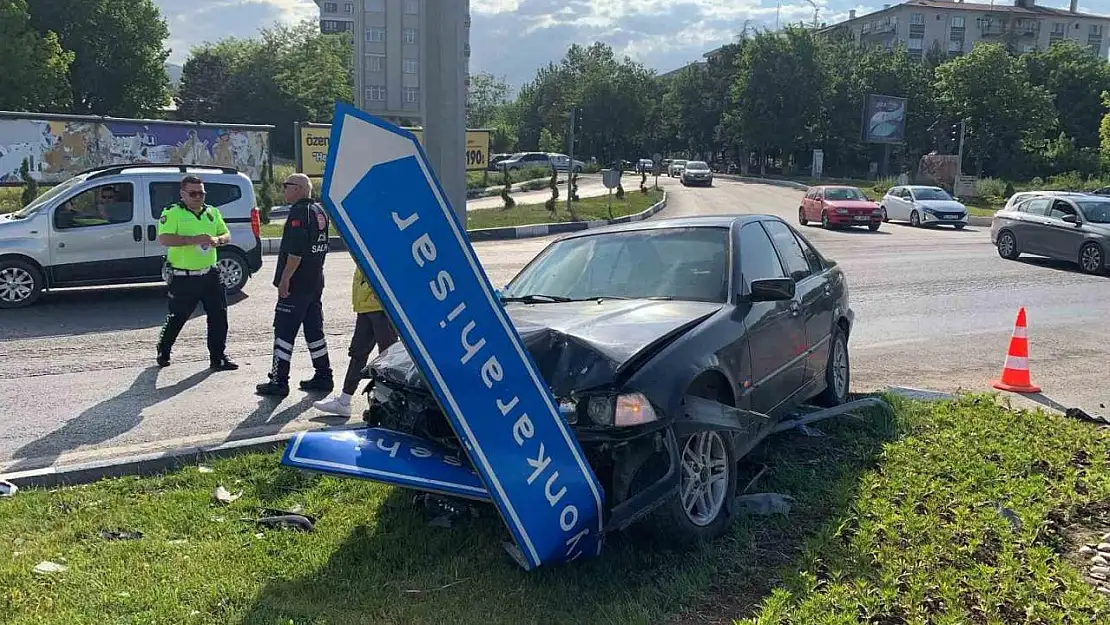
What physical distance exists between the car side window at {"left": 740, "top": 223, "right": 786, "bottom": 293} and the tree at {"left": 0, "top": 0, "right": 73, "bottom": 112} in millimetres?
54751

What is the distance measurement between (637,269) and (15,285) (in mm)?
8934

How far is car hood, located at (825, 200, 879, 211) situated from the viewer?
1072 inches

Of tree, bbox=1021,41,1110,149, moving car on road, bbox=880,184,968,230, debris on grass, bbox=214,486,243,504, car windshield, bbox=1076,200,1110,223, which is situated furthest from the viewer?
tree, bbox=1021,41,1110,149

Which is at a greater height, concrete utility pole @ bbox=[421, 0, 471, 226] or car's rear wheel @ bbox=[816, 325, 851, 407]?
concrete utility pole @ bbox=[421, 0, 471, 226]

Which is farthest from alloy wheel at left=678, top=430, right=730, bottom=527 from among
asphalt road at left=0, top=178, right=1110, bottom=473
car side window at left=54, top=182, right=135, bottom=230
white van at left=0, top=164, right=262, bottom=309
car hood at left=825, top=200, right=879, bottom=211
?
car hood at left=825, top=200, right=879, bottom=211

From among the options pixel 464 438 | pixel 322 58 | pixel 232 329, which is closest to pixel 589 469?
pixel 464 438

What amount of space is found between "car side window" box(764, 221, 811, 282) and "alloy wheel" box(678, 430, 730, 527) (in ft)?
6.80

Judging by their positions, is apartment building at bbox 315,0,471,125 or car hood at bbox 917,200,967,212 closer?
car hood at bbox 917,200,967,212

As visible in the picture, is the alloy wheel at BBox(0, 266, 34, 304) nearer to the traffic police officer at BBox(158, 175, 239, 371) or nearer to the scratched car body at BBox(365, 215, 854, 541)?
→ the traffic police officer at BBox(158, 175, 239, 371)

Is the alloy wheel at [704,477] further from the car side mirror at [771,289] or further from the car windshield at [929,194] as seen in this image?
the car windshield at [929,194]

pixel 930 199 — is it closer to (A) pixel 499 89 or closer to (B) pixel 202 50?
(B) pixel 202 50

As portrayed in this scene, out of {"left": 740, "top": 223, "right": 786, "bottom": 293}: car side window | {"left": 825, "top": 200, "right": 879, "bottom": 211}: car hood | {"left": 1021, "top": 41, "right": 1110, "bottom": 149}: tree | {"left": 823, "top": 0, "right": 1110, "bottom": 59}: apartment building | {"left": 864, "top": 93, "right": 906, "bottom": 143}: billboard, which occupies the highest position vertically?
{"left": 823, "top": 0, "right": 1110, "bottom": 59}: apartment building

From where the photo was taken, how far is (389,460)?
145 inches

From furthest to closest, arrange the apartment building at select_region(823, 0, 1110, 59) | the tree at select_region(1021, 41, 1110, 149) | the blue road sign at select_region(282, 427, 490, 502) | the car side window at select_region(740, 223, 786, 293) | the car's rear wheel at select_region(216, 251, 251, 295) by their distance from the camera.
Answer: the apartment building at select_region(823, 0, 1110, 59), the tree at select_region(1021, 41, 1110, 149), the car's rear wheel at select_region(216, 251, 251, 295), the car side window at select_region(740, 223, 786, 293), the blue road sign at select_region(282, 427, 490, 502)
